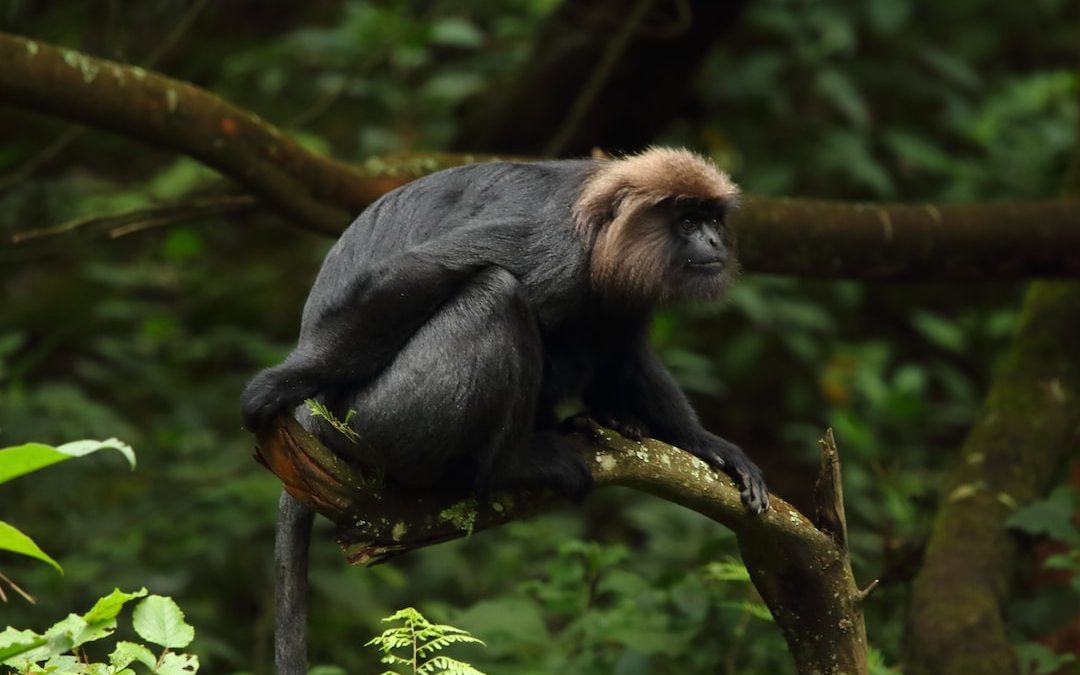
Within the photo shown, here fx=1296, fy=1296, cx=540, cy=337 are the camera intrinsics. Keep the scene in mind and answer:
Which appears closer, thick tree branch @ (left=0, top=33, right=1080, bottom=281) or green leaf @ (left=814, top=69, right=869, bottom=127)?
thick tree branch @ (left=0, top=33, right=1080, bottom=281)

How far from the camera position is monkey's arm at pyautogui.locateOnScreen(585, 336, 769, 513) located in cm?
396

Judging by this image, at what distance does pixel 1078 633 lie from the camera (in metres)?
5.21

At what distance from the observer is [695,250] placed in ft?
11.9

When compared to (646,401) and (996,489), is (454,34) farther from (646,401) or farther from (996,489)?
(996,489)

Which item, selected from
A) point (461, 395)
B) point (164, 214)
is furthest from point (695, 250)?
point (164, 214)

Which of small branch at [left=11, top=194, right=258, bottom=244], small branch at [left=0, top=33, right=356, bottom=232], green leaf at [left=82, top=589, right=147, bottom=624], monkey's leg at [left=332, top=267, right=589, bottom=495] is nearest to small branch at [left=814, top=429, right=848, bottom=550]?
monkey's leg at [left=332, top=267, right=589, bottom=495]

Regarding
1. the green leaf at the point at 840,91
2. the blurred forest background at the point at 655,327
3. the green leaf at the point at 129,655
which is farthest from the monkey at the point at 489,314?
the green leaf at the point at 840,91

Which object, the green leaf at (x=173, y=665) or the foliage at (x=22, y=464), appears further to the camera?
the green leaf at (x=173, y=665)

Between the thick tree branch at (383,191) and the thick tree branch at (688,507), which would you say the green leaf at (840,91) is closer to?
the thick tree branch at (383,191)

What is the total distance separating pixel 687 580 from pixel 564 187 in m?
1.61

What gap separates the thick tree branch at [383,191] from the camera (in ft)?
13.5

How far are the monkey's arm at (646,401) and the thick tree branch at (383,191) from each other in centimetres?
100

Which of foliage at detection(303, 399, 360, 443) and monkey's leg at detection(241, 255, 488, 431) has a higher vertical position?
monkey's leg at detection(241, 255, 488, 431)

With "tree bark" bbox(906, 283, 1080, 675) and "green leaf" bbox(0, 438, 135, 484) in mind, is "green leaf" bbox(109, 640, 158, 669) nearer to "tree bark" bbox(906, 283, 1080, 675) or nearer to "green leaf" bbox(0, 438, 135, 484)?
"green leaf" bbox(0, 438, 135, 484)
